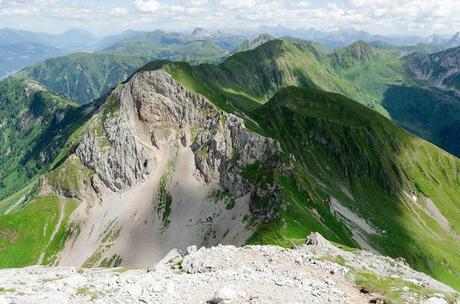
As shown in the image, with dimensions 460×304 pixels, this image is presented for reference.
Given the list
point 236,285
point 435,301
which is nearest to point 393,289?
point 435,301

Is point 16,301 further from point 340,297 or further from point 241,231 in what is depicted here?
point 241,231

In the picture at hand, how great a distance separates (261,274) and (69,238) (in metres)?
159

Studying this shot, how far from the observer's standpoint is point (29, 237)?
18762 centimetres

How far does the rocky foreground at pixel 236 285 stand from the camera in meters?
41.2

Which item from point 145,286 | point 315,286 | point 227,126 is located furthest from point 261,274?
point 227,126

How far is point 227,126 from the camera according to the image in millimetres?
184875

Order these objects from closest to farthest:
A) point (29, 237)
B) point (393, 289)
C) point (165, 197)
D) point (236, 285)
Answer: point (236, 285) → point (393, 289) → point (165, 197) → point (29, 237)

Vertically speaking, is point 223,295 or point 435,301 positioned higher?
point 223,295

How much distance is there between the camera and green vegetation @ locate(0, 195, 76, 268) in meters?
176

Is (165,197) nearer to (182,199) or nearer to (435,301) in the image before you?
(182,199)

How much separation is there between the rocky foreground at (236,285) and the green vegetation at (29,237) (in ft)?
458

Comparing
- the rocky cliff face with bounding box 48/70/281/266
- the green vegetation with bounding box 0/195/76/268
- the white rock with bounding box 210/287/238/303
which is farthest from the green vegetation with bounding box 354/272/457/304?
the green vegetation with bounding box 0/195/76/268

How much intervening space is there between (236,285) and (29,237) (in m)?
172

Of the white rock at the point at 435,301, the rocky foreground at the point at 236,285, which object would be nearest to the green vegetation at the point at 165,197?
the rocky foreground at the point at 236,285
